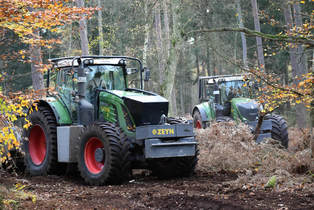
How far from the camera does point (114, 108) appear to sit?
379 inches

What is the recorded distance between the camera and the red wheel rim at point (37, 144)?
11.0 meters

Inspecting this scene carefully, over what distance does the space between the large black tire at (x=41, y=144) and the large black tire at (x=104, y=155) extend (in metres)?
1.16

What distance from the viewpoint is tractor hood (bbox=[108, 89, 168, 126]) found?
927 cm

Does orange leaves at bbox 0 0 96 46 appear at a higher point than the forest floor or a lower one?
higher

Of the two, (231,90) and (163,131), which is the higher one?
(231,90)

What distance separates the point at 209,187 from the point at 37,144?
16.6 feet

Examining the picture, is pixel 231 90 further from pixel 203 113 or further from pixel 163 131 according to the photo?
pixel 163 131

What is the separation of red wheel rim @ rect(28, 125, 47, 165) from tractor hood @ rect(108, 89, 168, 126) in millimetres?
2663

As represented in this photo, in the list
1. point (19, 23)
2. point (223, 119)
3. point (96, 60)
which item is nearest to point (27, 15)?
point (19, 23)

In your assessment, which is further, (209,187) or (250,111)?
(250,111)

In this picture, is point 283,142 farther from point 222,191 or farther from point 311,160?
point 222,191

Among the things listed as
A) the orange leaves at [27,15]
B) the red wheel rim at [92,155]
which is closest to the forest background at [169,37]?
the red wheel rim at [92,155]

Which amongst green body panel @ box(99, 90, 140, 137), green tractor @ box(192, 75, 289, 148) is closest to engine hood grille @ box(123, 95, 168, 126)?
green body panel @ box(99, 90, 140, 137)

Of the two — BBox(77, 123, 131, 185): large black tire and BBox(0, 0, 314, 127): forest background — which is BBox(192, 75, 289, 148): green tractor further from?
BBox(77, 123, 131, 185): large black tire
